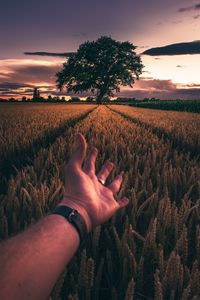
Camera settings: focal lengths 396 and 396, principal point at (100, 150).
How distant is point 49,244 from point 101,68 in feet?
183

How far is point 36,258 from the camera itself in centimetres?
100

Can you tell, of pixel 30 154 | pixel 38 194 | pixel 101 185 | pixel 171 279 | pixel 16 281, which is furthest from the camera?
pixel 30 154

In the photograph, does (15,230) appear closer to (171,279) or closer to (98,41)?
(171,279)

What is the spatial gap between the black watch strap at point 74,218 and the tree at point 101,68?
5364 centimetres

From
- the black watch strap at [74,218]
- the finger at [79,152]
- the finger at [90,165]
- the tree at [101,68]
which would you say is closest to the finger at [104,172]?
the finger at [90,165]

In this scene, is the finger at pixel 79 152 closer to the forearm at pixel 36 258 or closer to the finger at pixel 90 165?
the finger at pixel 90 165

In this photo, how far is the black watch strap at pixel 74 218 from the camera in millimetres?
1247

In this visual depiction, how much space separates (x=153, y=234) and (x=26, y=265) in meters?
0.49

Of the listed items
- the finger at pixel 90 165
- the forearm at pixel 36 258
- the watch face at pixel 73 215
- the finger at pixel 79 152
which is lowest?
the forearm at pixel 36 258

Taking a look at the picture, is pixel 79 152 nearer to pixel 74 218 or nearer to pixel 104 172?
pixel 74 218

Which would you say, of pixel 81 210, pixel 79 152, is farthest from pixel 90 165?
pixel 81 210

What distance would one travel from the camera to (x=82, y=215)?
1.31m

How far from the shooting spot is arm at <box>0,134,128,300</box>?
911 millimetres

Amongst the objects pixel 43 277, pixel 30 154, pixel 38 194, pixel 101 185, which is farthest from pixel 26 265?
pixel 30 154
